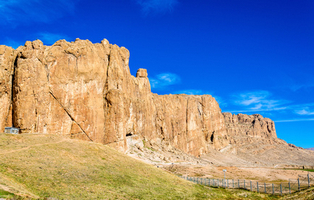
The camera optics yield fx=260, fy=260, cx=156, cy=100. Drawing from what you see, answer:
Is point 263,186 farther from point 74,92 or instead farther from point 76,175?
point 74,92

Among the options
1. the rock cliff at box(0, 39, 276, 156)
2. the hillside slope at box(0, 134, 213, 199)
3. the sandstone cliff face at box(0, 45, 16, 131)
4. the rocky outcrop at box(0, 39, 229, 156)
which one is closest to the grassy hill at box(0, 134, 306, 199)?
the hillside slope at box(0, 134, 213, 199)

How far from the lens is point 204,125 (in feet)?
550

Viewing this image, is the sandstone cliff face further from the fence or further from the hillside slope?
the fence

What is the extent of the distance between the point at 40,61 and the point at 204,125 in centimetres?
12162

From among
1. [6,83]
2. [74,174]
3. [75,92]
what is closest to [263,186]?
[74,174]

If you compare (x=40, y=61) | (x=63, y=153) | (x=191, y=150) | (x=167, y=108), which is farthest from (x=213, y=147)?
(x=63, y=153)

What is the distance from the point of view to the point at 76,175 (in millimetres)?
27844

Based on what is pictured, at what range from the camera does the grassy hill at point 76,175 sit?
2248cm

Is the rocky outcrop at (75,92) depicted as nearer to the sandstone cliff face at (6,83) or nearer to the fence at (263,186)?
the sandstone cliff face at (6,83)

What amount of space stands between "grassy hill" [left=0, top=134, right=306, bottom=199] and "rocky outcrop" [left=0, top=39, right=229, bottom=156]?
23.7m

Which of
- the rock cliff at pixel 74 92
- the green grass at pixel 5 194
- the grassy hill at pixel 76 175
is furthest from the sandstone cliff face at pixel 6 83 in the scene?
the green grass at pixel 5 194

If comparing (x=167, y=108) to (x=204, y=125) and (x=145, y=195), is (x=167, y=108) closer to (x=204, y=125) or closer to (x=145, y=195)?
(x=204, y=125)

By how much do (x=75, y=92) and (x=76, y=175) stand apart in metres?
46.4

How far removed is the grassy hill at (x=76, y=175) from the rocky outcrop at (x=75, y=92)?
935 inches
